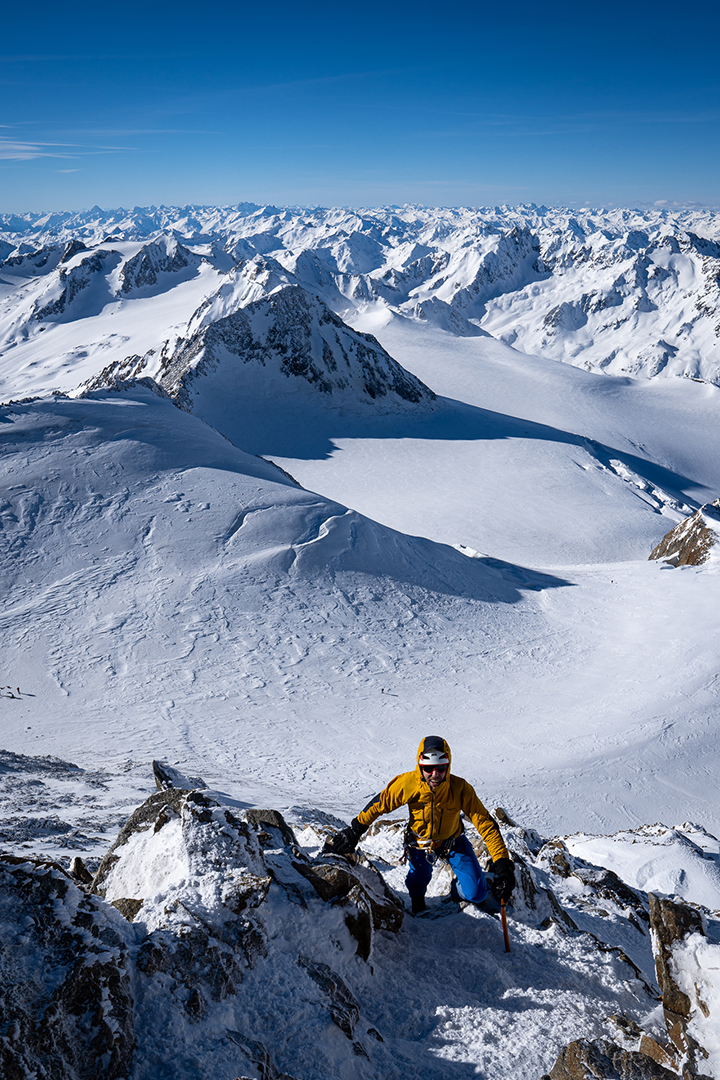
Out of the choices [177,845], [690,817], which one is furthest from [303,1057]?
[690,817]

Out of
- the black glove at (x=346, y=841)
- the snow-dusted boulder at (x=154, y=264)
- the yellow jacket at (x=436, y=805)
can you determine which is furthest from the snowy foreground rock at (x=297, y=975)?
the snow-dusted boulder at (x=154, y=264)

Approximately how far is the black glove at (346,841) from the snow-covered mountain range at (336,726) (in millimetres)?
285

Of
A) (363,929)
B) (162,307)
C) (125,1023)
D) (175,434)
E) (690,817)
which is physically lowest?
(690,817)

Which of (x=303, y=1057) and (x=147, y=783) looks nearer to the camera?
(x=303, y=1057)

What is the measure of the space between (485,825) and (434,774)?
678mm

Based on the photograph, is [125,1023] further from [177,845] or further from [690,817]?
[690,817]

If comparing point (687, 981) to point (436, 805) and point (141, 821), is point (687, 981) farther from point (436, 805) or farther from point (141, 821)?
point (141, 821)

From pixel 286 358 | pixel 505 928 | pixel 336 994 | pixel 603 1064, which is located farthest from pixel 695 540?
pixel 286 358

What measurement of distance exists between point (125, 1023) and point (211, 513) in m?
17.8

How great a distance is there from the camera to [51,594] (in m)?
17.1

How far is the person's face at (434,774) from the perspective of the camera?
17.6 ft

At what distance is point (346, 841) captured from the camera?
19.1ft

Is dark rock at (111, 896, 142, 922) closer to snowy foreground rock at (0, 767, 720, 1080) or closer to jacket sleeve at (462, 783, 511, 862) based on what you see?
snowy foreground rock at (0, 767, 720, 1080)

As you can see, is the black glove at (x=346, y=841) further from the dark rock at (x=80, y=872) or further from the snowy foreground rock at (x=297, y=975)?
the dark rock at (x=80, y=872)
